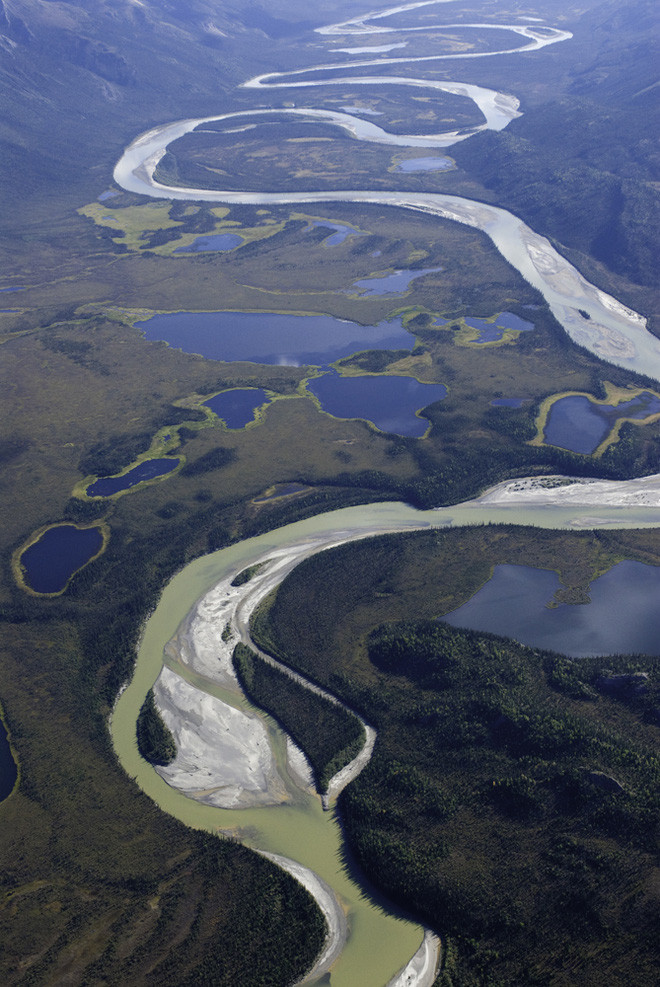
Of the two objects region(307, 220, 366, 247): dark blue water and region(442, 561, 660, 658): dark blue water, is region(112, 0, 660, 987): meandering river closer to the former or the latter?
region(442, 561, 660, 658): dark blue water

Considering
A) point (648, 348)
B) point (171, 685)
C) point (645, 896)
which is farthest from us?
point (648, 348)

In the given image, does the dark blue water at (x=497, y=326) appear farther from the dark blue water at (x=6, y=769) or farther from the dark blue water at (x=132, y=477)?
the dark blue water at (x=6, y=769)

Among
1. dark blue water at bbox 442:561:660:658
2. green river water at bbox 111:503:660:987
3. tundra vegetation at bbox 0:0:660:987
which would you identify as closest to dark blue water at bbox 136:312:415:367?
tundra vegetation at bbox 0:0:660:987

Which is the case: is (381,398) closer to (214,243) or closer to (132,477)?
(132,477)

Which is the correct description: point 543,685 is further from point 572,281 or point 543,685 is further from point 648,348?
point 572,281

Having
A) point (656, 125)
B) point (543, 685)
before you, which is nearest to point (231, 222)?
point (656, 125)

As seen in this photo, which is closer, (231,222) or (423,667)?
(423,667)
